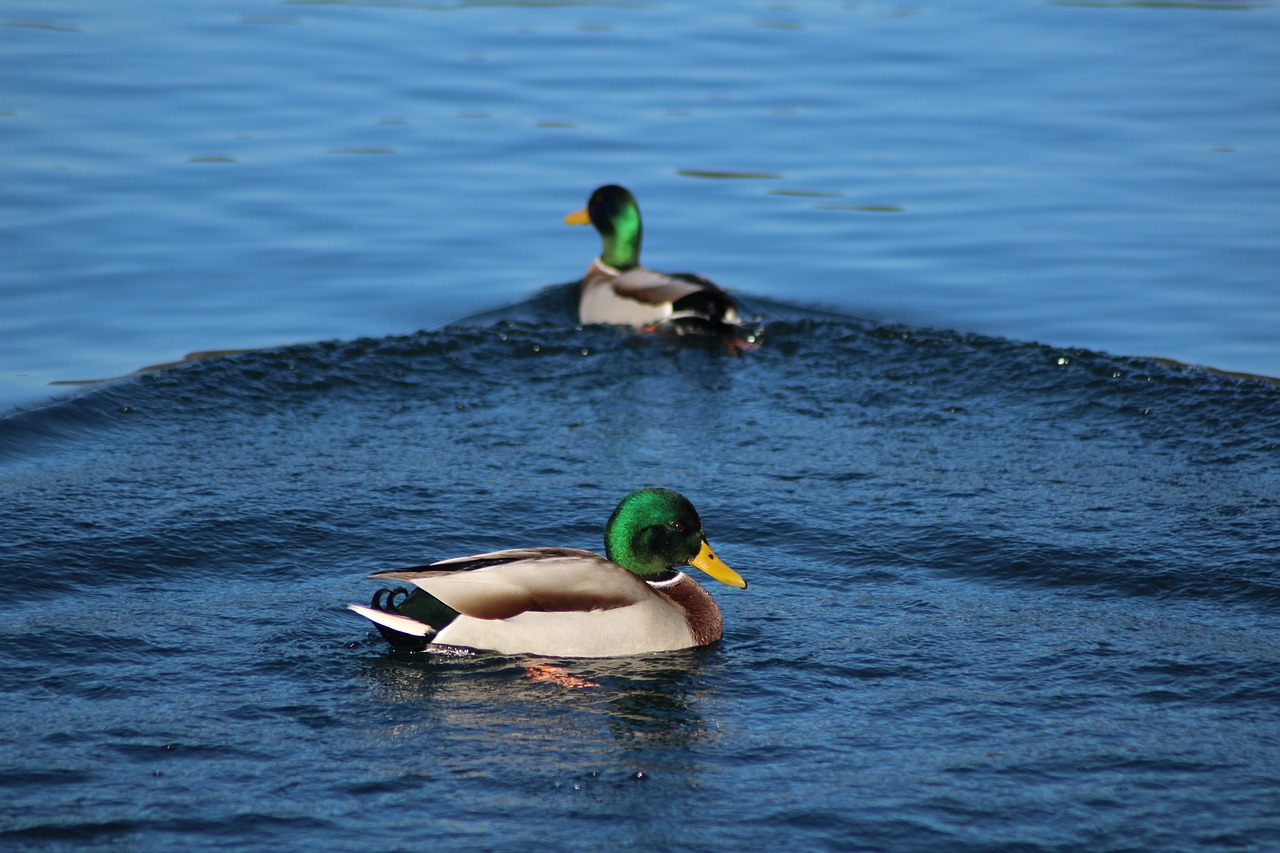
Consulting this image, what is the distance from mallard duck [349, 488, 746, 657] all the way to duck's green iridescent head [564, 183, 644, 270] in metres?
6.02

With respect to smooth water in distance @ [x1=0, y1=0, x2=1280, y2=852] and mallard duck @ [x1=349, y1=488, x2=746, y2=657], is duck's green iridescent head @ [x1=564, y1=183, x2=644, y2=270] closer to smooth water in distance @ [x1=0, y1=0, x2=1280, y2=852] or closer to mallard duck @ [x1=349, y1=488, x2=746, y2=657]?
smooth water in distance @ [x1=0, y1=0, x2=1280, y2=852]

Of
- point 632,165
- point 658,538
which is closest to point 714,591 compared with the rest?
point 658,538

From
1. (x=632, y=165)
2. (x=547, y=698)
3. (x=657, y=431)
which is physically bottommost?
(x=547, y=698)

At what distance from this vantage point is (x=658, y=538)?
7133 millimetres

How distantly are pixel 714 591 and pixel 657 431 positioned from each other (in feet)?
6.68

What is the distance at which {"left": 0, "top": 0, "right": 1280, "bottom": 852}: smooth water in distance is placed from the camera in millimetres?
5574

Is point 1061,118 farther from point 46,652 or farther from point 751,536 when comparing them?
point 46,652

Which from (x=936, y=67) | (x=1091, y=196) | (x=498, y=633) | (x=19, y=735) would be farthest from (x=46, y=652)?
(x=936, y=67)

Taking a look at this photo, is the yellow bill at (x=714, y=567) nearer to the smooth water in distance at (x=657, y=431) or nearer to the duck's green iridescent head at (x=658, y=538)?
the duck's green iridescent head at (x=658, y=538)

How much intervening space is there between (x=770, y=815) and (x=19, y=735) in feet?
8.64

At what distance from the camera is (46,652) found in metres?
6.42

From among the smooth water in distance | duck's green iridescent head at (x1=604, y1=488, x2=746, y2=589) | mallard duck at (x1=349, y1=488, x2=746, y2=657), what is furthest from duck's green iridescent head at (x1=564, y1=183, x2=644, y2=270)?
mallard duck at (x1=349, y1=488, x2=746, y2=657)

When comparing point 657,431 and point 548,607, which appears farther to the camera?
point 657,431

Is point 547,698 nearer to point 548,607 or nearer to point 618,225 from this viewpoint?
point 548,607
